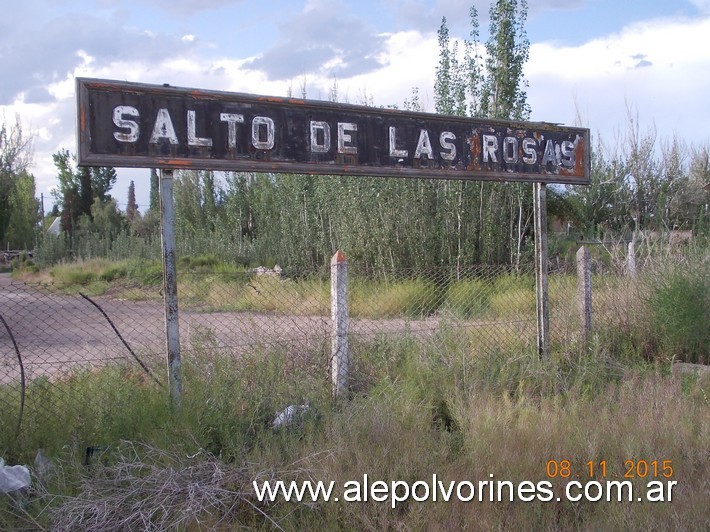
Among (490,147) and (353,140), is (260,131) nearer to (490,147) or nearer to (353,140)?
(353,140)

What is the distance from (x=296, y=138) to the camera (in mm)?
5836

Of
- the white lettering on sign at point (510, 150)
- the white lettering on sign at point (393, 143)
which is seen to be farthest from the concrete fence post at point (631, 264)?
the white lettering on sign at point (393, 143)

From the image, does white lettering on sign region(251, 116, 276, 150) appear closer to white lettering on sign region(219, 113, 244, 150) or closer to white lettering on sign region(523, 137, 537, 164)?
white lettering on sign region(219, 113, 244, 150)

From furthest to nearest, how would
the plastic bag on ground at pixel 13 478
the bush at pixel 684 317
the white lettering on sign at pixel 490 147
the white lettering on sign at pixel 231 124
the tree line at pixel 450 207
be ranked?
the tree line at pixel 450 207, the bush at pixel 684 317, the white lettering on sign at pixel 490 147, the white lettering on sign at pixel 231 124, the plastic bag on ground at pixel 13 478

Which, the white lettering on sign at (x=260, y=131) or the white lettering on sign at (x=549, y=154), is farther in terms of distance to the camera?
the white lettering on sign at (x=549, y=154)

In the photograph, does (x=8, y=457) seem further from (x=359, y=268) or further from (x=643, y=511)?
(x=359, y=268)

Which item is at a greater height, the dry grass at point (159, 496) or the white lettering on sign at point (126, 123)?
the white lettering on sign at point (126, 123)

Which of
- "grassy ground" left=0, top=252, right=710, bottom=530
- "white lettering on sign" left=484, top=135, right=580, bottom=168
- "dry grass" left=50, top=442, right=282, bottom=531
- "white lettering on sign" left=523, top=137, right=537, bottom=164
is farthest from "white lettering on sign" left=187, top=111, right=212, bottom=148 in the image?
"white lettering on sign" left=523, top=137, right=537, bottom=164

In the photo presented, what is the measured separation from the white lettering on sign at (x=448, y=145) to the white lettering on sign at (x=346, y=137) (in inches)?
39.3

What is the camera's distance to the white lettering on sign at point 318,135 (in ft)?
19.4

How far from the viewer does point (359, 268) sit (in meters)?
13.0

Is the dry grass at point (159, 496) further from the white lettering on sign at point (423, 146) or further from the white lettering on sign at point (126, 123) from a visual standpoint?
the white lettering on sign at point (423, 146)

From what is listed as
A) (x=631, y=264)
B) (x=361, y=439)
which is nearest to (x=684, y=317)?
(x=631, y=264)

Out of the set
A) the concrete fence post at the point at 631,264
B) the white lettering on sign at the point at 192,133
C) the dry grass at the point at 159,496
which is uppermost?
the white lettering on sign at the point at 192,133
